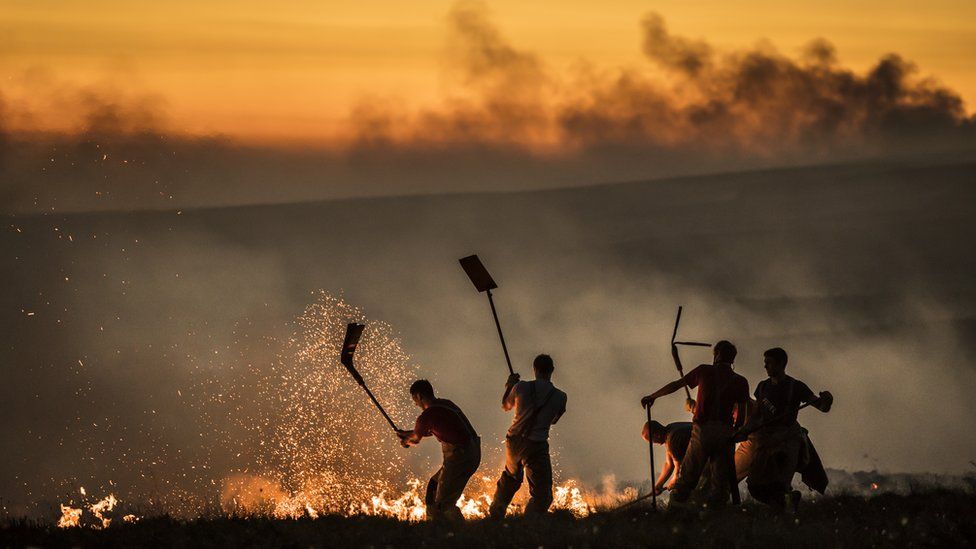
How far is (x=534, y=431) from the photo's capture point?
1816cm

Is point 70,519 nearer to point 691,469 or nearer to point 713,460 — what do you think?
point 691,469

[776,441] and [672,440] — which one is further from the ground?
[672,440]

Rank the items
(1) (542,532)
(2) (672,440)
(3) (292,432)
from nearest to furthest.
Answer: (1) (542,532) → (2) (672,440) → (3) (292,432)

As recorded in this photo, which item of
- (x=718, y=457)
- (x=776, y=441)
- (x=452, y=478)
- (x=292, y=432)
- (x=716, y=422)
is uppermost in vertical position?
(x=292, y=432)

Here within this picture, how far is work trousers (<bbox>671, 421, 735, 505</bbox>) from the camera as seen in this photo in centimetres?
1842

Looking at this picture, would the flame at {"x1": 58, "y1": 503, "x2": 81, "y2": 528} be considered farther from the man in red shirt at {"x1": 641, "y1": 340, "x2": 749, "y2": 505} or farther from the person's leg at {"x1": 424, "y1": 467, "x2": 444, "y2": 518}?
the man in red shirt at {"x1": 641, "y1": 340, "x2": 749, "y2": 505}

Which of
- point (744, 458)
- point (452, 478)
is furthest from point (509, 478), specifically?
point (744, 458)

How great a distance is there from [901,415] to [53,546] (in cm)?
7033

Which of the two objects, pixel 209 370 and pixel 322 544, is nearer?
pixel 322 544

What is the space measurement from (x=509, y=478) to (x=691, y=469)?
1.94 meters

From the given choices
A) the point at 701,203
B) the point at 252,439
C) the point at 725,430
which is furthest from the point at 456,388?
the point at 725,430

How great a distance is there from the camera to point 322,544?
589 inches

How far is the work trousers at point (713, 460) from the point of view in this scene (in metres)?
18.4

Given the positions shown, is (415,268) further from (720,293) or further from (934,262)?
(934,262)
